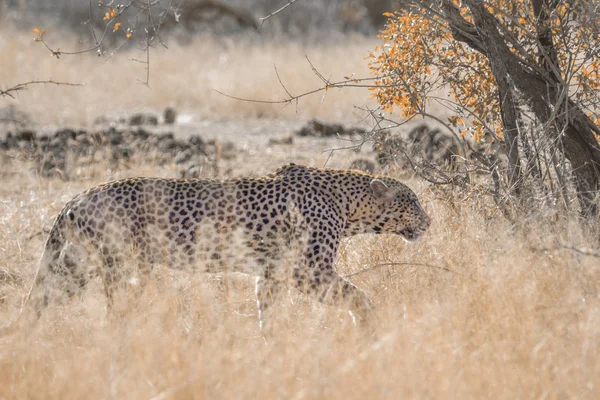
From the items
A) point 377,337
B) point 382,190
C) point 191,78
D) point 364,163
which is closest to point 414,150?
point 364,163

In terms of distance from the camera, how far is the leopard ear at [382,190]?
21.5 feet

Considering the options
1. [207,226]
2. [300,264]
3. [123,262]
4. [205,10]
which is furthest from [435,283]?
[205,10]

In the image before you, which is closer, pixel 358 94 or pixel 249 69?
pixel 358 94

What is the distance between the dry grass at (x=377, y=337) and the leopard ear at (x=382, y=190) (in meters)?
0.49

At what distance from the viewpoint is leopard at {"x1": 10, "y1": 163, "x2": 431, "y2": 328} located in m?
5.95

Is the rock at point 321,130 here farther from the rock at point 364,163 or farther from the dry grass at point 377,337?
the dry grass at point 377,337

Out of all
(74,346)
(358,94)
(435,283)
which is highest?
(358,94)

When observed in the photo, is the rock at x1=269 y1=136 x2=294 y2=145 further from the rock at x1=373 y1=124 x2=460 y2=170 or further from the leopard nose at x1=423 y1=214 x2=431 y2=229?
the leopard nose at x1=423 y1=214 x2=431 y2=229

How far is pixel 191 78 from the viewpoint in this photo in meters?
20.4

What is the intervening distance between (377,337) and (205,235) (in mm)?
1402

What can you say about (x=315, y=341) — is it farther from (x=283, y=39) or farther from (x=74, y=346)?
(x=283, y=39)

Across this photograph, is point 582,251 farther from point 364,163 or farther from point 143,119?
point 143,119

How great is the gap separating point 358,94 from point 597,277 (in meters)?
11.8

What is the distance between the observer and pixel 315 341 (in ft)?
17.3
